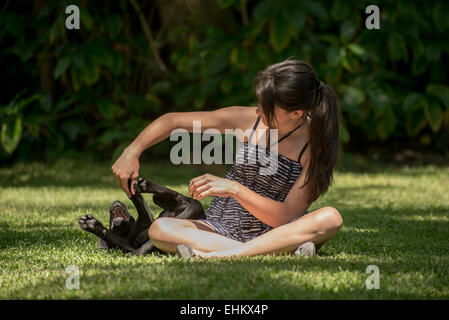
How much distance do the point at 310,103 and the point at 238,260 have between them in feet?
2.66

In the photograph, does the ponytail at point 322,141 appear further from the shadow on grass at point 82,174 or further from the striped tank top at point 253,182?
the shadow on grass at point 82,174

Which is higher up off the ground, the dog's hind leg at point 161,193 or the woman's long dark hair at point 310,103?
the woman's long dark hair at point 310,103

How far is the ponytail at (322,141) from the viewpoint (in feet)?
10.8

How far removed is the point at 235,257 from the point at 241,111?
793 millimetres

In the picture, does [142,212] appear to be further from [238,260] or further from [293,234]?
[293,234]

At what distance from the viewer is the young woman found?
10.3ft

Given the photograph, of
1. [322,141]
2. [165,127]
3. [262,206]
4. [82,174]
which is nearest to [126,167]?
[165,127]

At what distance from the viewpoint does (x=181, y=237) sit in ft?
10.7

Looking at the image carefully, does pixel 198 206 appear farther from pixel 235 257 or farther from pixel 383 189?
pixel 383 189

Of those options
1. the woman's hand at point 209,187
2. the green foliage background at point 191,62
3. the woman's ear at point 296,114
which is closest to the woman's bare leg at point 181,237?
the woman's hand at point 209,187

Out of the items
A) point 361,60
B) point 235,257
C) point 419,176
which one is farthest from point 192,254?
point 361,60

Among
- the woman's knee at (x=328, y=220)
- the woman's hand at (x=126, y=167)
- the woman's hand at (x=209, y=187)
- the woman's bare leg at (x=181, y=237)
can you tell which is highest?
the woman's hand at (x=126, y=167)

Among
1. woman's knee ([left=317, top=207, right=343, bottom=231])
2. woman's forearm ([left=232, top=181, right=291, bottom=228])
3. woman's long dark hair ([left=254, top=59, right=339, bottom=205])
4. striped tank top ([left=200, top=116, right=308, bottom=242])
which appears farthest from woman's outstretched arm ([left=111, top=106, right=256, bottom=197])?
woman's knee ([left=317, top=207, right=343, bottom=231])

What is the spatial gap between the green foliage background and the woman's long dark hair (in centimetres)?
393
